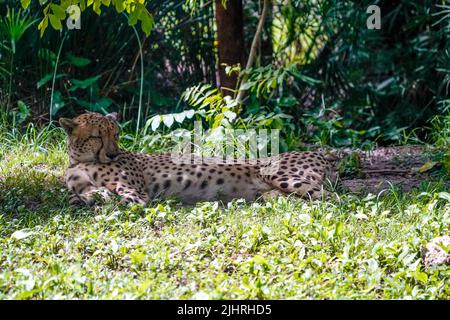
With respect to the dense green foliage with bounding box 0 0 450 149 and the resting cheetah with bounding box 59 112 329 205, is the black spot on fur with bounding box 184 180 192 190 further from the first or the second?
the dense green foliage with bounding box 0 0 450 149

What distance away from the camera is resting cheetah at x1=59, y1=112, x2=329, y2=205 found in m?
6.25

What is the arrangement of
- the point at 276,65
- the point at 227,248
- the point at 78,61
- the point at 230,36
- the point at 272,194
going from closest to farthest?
the point at 227,248
the point at 272,194
the point at 230,36
the point at 78,61
the point at 276,65

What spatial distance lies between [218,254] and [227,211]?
873mm

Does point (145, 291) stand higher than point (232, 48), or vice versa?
A: point (232, 48)

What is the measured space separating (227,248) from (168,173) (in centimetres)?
168

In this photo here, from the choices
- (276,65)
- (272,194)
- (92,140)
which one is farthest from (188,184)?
(276,65)

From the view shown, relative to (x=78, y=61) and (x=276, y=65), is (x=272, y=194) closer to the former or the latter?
(x=78, y=61)

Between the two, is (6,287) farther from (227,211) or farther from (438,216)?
(438,216)

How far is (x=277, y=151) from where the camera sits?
7477mm

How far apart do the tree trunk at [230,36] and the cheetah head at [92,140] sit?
2.27 m

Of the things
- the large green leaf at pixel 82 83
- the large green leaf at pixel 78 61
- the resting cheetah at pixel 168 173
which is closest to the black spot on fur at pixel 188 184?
the resting cheetah at pixel 168 173

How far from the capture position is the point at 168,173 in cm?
643

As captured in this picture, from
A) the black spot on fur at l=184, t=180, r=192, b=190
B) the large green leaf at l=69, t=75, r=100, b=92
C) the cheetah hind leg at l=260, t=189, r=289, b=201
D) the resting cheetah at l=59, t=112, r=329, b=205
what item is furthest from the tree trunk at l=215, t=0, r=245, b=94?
the cheetah hind leg at l=260, t=189, r=289, b=201

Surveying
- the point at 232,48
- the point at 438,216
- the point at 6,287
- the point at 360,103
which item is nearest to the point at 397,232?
the point at 438,216
